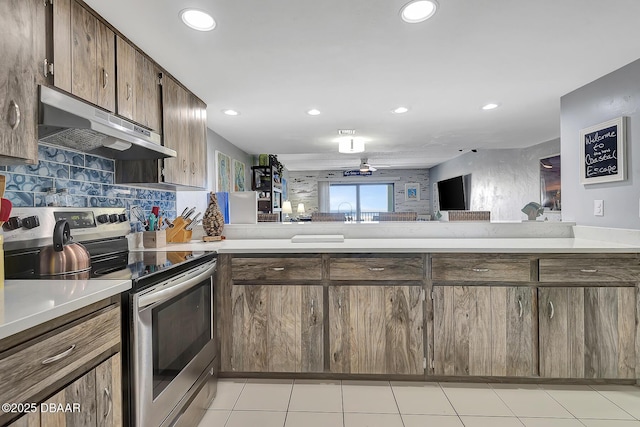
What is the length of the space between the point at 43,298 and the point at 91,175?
1.14m

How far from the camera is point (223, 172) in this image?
14.5 feet

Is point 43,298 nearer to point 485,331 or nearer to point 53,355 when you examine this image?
point 53,355

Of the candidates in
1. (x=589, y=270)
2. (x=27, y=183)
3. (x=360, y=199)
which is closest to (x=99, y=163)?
(x=27, y=183)

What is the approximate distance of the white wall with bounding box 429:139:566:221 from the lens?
5.02 metres

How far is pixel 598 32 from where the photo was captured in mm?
1729

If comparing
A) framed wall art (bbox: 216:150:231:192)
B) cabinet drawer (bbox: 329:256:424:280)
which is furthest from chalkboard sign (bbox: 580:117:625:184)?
framed wall art (bbox: 216:150:231:192)

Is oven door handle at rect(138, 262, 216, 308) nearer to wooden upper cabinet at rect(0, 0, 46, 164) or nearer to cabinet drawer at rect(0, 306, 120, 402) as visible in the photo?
cabinet drawer at rect(0, 306, 120, 402)

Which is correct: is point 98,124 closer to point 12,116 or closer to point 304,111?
point 12,116

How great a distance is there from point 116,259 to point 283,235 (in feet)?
4.06

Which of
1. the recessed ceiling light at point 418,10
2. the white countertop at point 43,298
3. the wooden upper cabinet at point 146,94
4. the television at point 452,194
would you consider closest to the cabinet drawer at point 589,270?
the recessed ceiling light at point 418,10

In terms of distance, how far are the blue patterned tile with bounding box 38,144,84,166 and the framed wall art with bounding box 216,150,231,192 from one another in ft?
7.89

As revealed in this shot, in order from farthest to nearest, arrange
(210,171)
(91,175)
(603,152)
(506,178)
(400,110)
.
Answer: (506,178) < (210,171) < (400,110) < (603,152) < (91,175)

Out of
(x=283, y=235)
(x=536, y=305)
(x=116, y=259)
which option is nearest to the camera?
(x=116, y=259)

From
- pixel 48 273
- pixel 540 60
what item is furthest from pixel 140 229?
pixel 540 60
